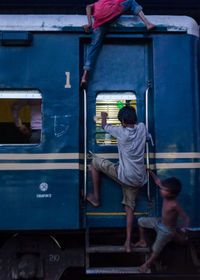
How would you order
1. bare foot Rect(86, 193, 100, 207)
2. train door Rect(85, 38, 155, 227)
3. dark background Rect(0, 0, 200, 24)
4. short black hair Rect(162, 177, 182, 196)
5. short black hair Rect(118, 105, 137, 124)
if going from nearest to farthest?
short black hair Rect(162, 177, 182, 196) < short black hair Rect(118, 105, 137, 124) < bare foot Rect(86, 193, 100, 207) < train door Rect(85, 38, 155, 227) < dark background Rect(0, 0, 200, 24)

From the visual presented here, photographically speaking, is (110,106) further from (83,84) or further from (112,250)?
(112,250)

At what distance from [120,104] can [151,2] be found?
4741 mm

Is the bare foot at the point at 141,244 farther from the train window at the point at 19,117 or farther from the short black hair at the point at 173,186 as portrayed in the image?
the train window at the point at 19,117

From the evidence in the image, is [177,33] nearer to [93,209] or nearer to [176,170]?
[176,170]

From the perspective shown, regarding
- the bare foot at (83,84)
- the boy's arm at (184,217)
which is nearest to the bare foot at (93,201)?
the boy's arm at (184,217)

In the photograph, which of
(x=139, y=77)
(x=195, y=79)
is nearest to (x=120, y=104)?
(x=139, y=77)

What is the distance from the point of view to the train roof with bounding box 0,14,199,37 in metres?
3.76

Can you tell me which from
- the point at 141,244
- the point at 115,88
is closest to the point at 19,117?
the point at 115,88

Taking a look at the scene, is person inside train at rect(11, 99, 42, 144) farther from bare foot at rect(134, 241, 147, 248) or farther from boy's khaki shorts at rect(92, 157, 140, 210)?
bare foot at rect(134, 241, 147, 248)

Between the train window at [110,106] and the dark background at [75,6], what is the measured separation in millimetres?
4498

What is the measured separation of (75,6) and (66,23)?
4.19m

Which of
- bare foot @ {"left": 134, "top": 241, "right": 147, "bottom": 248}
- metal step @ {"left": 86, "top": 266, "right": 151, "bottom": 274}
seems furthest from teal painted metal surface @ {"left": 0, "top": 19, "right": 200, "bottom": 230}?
metal step @ {"left": 86, "top": 266, "right": 151, "bottom": 274}

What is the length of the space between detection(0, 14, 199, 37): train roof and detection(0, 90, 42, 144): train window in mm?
861

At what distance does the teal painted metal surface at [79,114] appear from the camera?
3.56m
